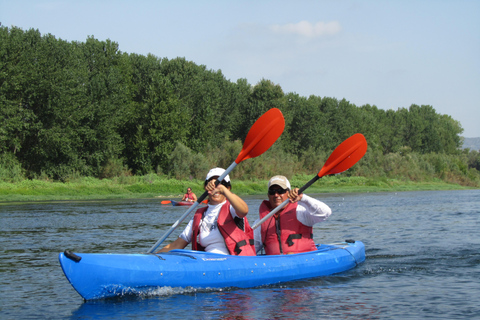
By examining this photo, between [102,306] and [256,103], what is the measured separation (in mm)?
42413

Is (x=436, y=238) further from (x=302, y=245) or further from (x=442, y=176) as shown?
(x=442, y=176)

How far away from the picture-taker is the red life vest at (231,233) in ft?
19.4

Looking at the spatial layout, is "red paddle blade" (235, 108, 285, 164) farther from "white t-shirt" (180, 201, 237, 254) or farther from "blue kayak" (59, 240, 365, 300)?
"white t-shirt" (180, 201, 237, 254)

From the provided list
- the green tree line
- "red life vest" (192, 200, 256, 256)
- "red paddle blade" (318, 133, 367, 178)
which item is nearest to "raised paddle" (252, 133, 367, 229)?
"red paddle blade" (318, 133, 367, 178)

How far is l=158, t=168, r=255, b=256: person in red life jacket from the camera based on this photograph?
5773 millimetres

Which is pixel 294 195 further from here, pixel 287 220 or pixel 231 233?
pixel 231 233

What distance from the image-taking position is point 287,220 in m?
6.69

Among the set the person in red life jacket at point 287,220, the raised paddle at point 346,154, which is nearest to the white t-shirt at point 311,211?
the person in red life jacket at point 287,220

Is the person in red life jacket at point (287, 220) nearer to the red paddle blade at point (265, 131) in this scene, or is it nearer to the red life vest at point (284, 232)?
the red life vest at point (284, 232)

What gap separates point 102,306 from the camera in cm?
563

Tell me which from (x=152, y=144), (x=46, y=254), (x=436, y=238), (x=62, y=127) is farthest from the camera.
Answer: (x=152, y=144)

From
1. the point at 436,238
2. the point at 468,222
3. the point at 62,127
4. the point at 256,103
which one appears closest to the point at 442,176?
the point at 256,103

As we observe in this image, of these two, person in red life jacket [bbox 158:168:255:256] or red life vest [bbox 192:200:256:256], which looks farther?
red life vest [bbox 192:200:256:256]

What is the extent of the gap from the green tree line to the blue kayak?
2365cm
